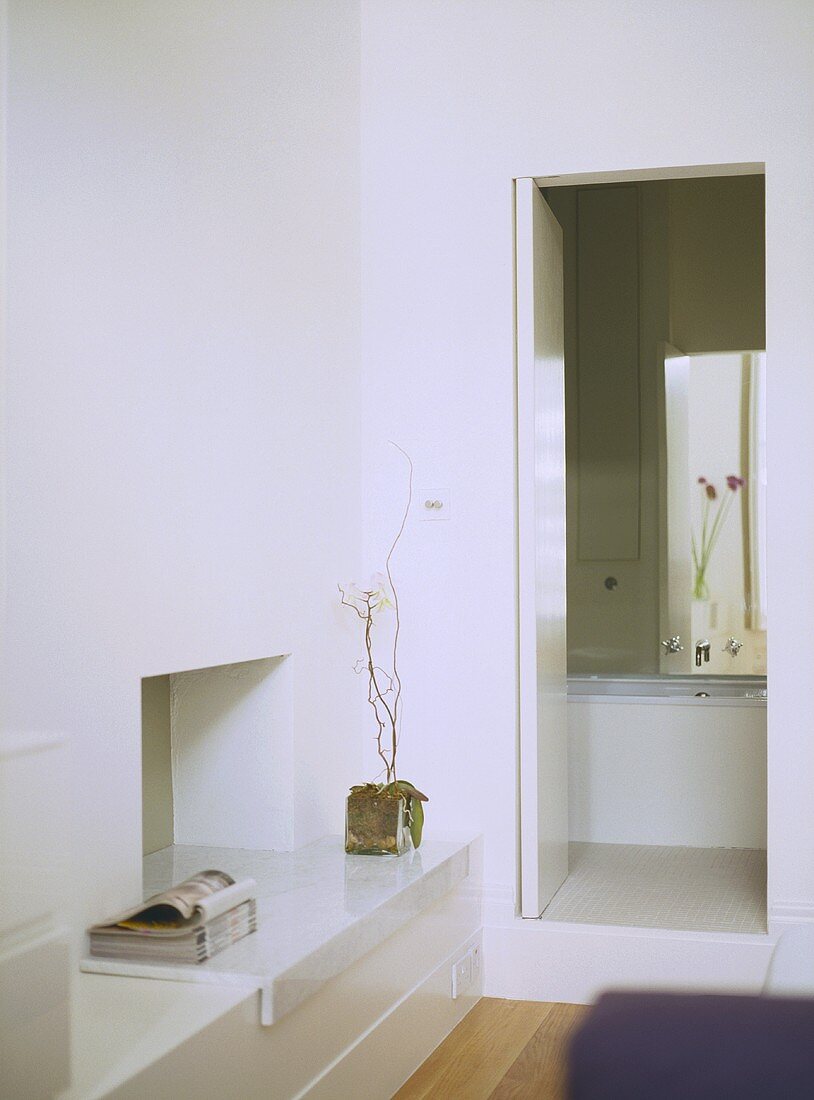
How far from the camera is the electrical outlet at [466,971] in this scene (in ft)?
10.7

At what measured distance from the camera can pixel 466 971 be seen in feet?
11.0

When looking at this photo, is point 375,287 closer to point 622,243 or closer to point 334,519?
point 334,519

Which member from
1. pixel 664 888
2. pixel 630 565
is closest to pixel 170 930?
pixel 664 888

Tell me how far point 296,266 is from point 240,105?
46cm

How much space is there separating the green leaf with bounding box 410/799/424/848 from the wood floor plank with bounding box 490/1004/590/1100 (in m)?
0.58

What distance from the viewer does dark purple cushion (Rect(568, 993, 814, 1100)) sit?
1010mm

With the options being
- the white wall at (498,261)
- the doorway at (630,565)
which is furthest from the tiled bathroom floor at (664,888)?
the white wall at (498,261)

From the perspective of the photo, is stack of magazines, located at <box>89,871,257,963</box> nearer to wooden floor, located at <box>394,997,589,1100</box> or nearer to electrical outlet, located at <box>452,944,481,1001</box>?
wooden floor, located at <box>394,997,589,1100</box>

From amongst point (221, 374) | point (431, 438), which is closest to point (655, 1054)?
point (221, 374)

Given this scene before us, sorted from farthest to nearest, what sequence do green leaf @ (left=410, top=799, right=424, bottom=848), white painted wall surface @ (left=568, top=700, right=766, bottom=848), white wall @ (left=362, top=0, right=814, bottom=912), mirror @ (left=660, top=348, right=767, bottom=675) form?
mirror @ (left=660, top=348, right=767, bottom=675), white painted wall surface @ (left=568, top=700, right=766, bottom=848), white wall @ (left=362, top=0, right=814, bottom=912), green leaf @ (left=410, top=799, right=424, bottom=848)

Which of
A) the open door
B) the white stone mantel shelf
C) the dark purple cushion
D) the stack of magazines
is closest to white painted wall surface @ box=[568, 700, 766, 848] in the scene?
the open door

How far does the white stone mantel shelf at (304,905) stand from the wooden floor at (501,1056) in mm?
387

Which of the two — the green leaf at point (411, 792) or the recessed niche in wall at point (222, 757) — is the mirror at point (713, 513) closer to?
the green leaf at point (411, 792)

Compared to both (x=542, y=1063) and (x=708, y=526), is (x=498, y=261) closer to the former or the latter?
(x=542, y=1063)
